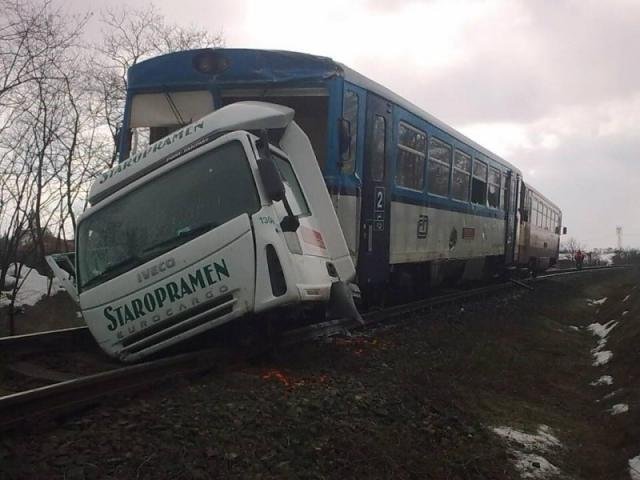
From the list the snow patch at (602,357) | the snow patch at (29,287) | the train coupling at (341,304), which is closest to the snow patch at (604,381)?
the snow patch at (602,357)

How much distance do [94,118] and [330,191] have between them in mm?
16210

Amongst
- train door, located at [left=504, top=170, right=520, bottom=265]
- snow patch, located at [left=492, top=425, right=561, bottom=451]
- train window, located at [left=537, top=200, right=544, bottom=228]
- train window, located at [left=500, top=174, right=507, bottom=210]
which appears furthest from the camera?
train window, located at [left=537, top=200, right=544, bottom=228]

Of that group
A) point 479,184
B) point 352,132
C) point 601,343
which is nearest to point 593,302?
point 479,184

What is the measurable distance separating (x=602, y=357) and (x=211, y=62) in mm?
7268

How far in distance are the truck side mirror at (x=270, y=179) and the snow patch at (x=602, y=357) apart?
20.9 feet

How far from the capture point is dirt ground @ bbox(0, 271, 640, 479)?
347 centimetres

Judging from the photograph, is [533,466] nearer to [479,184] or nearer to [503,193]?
[479,184]

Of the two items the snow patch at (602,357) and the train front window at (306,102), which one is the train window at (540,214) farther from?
the train front window at (306,102)

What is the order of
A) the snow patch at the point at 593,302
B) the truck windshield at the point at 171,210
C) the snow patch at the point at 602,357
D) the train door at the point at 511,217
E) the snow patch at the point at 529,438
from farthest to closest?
the snow patch at the point at 593,302 → the train door at the point at 511,217 → the snow patch at the point at 602,357 → the truck windshield at the point at 171,210 → the snow patch at the point at 529,438

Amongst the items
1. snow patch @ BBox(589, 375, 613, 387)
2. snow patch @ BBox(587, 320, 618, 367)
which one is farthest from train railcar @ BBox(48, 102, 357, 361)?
snow patch @ BBox(587, 320, 618, 367)

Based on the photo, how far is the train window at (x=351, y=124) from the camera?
779 centimetres

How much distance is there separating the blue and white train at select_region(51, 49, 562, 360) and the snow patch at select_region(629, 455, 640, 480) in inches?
112

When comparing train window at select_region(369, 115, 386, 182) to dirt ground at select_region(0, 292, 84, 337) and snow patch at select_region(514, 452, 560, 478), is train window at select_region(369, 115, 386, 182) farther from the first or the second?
dirt ground at select_region(0, 292, 84, 337)

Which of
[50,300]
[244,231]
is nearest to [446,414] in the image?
[244,231]
